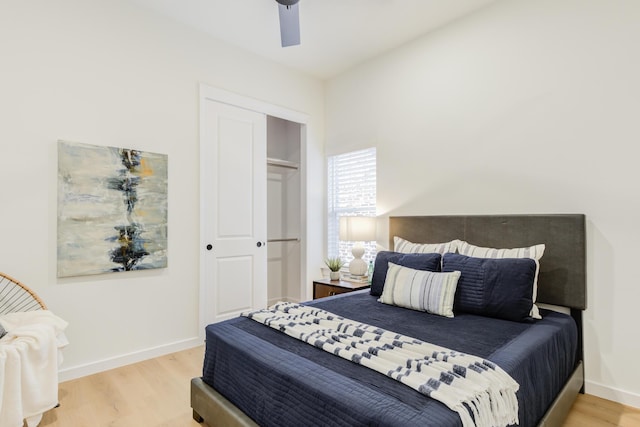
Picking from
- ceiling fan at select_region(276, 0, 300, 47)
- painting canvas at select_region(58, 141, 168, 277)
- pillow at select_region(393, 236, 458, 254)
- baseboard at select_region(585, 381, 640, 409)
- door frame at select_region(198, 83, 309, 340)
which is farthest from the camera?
door frame at select_region(198, 83, 309, 340)

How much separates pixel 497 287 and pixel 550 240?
64 centimetres

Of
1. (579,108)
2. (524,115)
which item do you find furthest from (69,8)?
(579,108)

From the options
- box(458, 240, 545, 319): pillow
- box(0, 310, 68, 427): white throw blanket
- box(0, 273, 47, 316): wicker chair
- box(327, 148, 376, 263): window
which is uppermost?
box(327, 148, 376, 263): window

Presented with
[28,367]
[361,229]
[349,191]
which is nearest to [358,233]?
[361,229]

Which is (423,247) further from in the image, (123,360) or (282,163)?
(123,360)

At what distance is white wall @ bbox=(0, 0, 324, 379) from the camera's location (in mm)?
2361

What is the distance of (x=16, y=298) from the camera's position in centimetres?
227

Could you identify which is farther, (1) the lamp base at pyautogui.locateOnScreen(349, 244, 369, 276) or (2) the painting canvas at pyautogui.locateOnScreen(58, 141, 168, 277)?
Result: (1) the lamp base at pyautogui.locateOnScreen(349, 244, 369, 276)

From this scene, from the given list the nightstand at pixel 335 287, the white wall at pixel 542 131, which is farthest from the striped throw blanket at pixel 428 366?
the white wall at pixel 542 131

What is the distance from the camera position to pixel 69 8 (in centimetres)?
257

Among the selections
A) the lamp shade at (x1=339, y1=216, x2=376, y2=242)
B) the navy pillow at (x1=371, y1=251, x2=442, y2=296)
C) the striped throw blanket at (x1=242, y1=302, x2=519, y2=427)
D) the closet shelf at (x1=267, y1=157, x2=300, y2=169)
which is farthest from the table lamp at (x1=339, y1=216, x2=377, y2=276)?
the striped throw blanket at (x1=242, y1=302, x2=519, y2=427)

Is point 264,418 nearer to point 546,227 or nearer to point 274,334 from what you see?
point 274,334

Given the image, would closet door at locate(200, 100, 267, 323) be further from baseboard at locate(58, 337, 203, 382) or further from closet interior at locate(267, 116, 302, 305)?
closet interior at locate(267, 116, 302, 305)

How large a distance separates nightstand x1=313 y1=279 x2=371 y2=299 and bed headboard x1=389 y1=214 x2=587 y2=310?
1.05 metres
